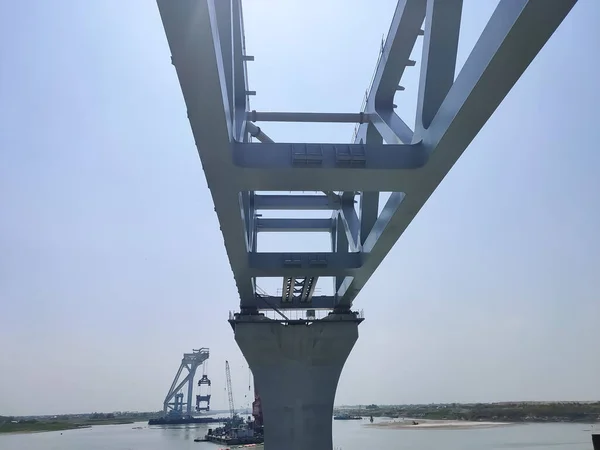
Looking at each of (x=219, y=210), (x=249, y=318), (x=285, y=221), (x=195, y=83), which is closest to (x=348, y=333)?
(x=249, y=318)

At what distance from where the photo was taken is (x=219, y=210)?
13.2 meters

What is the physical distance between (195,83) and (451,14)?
15.4 ft

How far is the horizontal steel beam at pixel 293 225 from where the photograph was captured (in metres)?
21.5

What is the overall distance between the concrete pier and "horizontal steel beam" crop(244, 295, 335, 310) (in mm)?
685

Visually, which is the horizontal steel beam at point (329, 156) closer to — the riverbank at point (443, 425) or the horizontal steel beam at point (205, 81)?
the horizontal steel beam at point (205, 81)

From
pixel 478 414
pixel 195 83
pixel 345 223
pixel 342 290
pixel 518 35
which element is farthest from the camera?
pixel 478 414

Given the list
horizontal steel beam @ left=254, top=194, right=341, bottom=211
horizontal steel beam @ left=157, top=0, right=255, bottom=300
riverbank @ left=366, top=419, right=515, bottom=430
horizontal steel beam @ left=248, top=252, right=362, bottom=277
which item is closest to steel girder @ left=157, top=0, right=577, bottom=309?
horizontal steel beam @ left=157, top=0, right=255, bottom=300

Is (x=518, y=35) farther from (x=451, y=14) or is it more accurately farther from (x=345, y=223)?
(x=345, y=223)

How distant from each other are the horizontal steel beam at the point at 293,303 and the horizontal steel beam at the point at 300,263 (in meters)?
7.89

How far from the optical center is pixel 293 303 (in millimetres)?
27484

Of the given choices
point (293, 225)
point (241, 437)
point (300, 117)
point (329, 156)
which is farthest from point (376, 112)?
point (241, 437)

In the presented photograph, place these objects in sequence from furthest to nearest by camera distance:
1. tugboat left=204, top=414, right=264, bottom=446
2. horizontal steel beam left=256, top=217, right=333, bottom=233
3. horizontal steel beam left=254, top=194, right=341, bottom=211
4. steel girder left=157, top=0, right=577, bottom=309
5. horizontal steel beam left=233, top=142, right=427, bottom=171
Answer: tugboat left=204, top=414, right=264, bottom=446
horizontal steel beam left=256, top=217, right=333, bottom=233
horizontal steel beam left=254, top=194, right=341, bottom=211
horizontal steel beam left=233, top=142, right=427, bottom=171
steel girder left=157, top=0, right=577, bottom=309

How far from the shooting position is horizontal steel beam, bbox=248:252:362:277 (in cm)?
1923

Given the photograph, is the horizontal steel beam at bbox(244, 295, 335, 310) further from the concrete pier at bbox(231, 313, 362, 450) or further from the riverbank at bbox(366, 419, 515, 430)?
the riverbank at bbox(366, 419, 515, 430)
